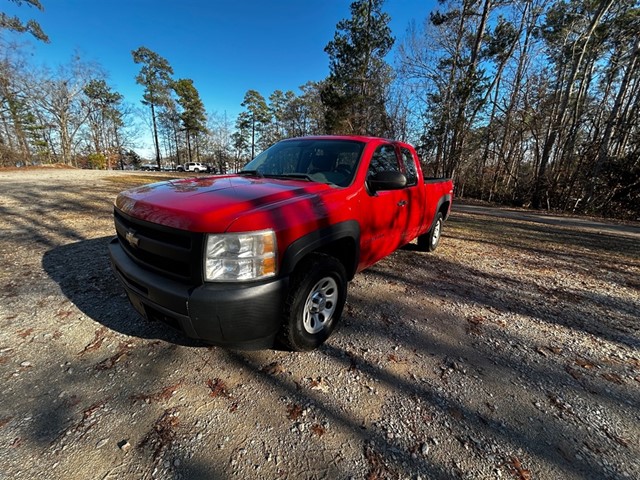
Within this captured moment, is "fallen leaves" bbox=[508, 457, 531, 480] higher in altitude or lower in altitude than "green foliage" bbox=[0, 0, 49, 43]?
lower

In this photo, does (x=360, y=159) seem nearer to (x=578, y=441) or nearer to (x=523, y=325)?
(x=523, y=325)

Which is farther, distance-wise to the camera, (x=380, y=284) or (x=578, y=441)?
(x=380, y=284)

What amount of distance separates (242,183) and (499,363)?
111 inches

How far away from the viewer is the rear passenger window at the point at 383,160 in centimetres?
312

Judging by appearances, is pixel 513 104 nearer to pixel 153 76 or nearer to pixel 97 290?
pixel 97 290

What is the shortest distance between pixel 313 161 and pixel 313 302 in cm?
169

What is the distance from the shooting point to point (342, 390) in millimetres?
2051

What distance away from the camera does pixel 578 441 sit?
5.64ft

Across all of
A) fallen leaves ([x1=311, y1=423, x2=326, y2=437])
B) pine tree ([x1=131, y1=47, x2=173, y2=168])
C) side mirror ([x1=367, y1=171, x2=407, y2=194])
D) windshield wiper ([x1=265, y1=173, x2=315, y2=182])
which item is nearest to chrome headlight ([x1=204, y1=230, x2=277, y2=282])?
fallen leaves ([x1=311, y1=423, x2=326, y2=437])

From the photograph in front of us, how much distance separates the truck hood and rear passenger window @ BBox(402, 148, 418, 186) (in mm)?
1732

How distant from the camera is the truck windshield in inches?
115

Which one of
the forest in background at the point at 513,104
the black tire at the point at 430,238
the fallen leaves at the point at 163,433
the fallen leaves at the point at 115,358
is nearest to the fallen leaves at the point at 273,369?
the fallen leaves at the point at 163,433

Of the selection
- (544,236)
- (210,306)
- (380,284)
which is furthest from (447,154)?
(210,306)

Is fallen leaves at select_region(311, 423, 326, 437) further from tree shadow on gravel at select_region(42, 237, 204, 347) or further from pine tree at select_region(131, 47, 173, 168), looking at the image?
pine tree at select_region(131, 47, 173, 168)
